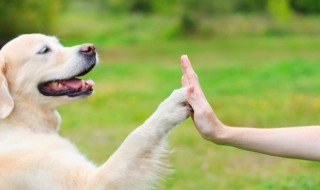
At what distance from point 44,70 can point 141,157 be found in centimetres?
105

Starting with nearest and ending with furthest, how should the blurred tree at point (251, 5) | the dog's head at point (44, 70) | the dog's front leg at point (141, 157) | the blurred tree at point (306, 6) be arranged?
the dog's front leg at point (141, 157) → the dog's head at point (44, 70) → the blurred tree at point (251, 5) → the blurred tree at point (306, 6)

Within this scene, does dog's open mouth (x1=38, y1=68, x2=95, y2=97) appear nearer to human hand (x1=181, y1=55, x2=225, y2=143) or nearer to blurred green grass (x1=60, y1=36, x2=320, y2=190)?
human hand (x1=181, y1=55, x2=225, y2=143)

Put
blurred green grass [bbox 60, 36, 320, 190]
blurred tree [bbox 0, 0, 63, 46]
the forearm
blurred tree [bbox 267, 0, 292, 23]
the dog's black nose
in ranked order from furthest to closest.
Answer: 1. blurred tree [bbox 267, 0, 292, 23]
2. blurred tree [bbox 0, 0, 63, 46]
3. blurred green grass [bbox 60, 36, 320, 190]
4. the dog's black nose
5. the forearm

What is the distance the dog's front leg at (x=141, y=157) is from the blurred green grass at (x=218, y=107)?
7.03 feet

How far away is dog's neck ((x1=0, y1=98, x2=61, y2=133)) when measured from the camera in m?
4.11

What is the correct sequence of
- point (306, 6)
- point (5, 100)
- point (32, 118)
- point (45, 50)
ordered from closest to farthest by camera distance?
point (5, 100), point (32, 118), point (45, 50), point (306, 6)

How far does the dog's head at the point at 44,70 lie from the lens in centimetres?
422

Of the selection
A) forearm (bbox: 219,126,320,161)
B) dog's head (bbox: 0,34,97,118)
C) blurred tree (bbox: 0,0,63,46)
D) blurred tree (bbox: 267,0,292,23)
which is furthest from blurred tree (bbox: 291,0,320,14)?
forearm (bbox: 219,126,320,161)

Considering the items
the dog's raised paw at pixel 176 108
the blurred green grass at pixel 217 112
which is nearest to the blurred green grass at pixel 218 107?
the blurred green grass at pixel 217 112

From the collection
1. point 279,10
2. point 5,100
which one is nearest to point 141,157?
point 5,100

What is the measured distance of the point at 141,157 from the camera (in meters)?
3.70

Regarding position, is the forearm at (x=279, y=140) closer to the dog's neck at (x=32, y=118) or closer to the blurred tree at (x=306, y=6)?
the dog's neck at (x=32, y=118)

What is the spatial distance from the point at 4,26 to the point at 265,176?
23785 mm

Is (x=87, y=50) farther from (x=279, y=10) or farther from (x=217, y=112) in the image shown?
(x=279, y=10)
